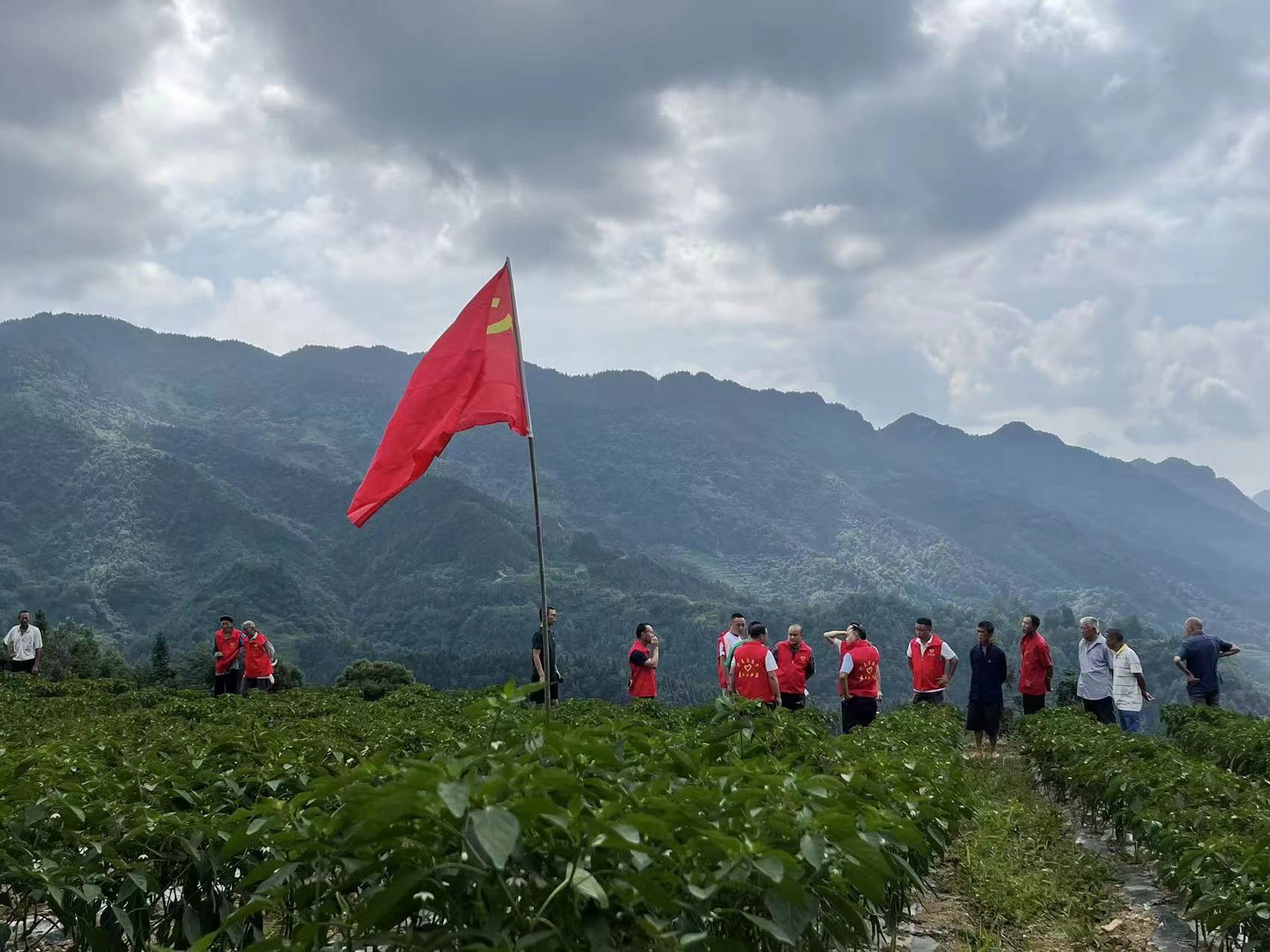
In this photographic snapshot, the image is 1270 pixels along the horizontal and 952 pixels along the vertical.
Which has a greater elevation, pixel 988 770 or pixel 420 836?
pixel 420 836

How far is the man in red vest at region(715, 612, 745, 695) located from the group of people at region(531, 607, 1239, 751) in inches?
0.7

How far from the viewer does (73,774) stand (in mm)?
5512

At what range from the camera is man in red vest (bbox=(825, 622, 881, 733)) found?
1394 cm

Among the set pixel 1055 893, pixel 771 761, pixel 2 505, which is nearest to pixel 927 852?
pixel 771 761

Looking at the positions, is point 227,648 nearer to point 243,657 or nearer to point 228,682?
point 243,657

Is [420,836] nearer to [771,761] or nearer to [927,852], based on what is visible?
[771,761]

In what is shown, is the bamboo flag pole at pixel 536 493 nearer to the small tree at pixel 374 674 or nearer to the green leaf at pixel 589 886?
the green leaf at pixel 589 886

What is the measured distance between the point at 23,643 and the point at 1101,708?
→ 19159mm

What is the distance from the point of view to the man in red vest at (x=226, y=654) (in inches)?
715

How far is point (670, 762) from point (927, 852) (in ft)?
4.78

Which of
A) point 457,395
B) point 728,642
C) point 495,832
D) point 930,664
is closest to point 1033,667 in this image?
point 930,664

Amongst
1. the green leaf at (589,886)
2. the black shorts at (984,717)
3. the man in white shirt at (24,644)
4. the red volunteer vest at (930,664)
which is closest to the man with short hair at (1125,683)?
the black shorts at (984,717)

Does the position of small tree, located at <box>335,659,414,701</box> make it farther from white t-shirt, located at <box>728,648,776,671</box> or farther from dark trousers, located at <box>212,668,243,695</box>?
white t-shirt, located at <box>728,648,776,671</box>

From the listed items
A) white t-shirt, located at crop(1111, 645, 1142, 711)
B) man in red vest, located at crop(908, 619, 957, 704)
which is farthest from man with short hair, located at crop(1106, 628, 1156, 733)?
man in red vest, located at crop(908, 619, 957, 704)
